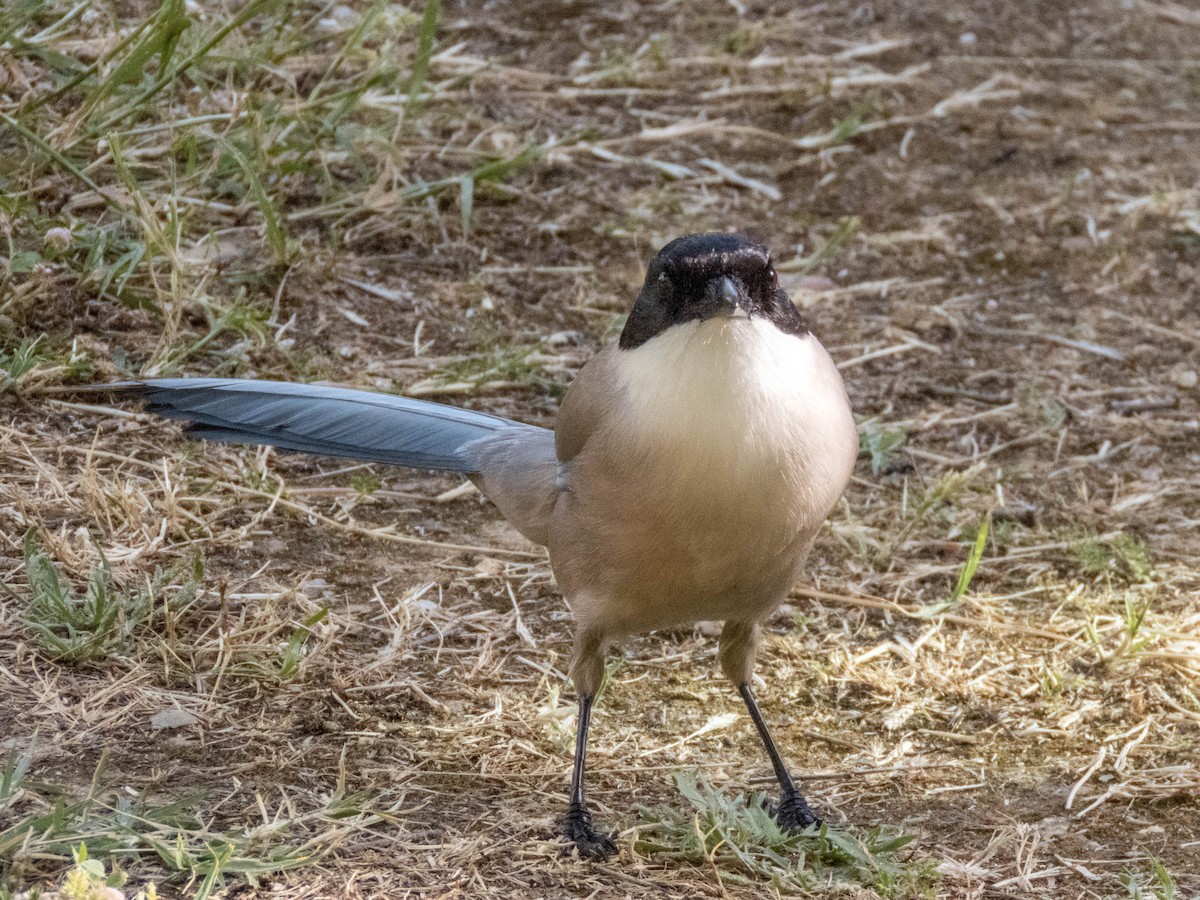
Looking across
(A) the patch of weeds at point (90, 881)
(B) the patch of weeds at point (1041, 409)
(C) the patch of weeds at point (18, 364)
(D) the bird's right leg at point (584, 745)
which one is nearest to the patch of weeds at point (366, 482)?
(C) the patch of weeds at point (18, 364)

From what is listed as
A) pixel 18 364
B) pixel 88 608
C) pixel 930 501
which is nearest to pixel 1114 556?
pixel 930 501

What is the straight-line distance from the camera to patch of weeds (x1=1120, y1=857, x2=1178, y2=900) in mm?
3008

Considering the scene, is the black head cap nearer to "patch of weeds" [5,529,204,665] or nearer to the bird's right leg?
the bird's right leg

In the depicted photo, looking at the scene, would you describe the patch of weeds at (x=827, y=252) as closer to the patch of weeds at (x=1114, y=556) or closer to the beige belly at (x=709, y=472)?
the patch of weeds at (x=1114, y=556)

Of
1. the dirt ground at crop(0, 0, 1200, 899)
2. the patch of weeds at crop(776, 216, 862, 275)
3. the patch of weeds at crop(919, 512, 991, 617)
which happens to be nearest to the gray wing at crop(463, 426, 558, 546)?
the dirt ground at crop(0, 0, 1200, 899)

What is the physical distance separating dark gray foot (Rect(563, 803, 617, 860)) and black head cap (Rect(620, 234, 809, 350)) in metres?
1.09

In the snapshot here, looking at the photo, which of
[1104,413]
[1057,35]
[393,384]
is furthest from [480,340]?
[1057,35]

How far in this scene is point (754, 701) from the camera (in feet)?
12.6

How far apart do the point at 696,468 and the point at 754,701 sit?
0.94m

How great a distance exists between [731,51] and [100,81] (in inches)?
146

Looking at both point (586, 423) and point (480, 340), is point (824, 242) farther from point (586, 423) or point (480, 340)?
point (586, 423)

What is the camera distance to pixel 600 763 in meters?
3.80

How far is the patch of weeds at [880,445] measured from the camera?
522cm

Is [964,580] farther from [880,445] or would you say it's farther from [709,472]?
[709,472]
